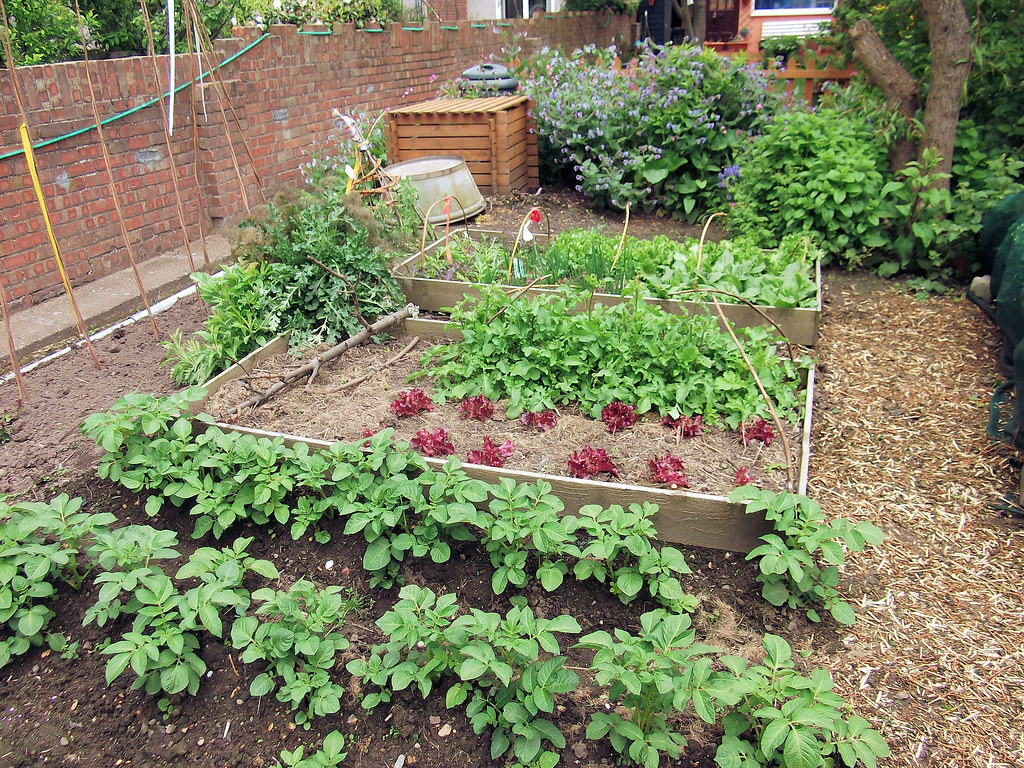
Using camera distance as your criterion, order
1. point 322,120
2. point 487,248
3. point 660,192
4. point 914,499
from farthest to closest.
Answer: point 322,120 < point 660,192 < point 487,248 < point 914,499

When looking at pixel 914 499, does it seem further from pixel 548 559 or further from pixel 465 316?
pixel 465 316

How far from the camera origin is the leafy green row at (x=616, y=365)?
3564mm

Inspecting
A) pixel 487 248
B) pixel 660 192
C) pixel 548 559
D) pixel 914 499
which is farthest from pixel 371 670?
pixel 660 192

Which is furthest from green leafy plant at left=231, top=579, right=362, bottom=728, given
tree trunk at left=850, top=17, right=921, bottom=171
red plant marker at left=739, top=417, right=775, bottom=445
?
tree trunk at left=850, top=17, right=921, bottom=171

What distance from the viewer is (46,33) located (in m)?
6.66

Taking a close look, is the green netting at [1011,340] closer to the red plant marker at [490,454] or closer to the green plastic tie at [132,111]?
the red plant marker at [490,454]

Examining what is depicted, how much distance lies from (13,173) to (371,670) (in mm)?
4478

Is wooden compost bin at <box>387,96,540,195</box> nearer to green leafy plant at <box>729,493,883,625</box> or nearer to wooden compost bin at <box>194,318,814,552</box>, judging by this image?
wooden compost bin at <box>194,318,814,552</box>

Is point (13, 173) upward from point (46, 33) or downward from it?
downward

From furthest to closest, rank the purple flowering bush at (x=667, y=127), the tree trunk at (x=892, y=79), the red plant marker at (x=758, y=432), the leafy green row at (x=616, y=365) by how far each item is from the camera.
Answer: the purple flowering bush at (x=667, y=127) → the tree trunk at (x=892, y=79) → the leafy green row at (x=616, y=365) → the red plant marker at (x=758, y=432)

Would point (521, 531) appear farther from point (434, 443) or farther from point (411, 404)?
point (411, 404)

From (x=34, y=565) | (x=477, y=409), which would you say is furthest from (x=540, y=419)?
(x=34, y=565)

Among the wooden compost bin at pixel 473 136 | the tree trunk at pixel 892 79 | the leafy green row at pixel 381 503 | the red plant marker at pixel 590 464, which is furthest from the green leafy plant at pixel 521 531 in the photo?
the wooden compost bin at pixel 473 136

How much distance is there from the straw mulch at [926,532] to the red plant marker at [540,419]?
128 cm
